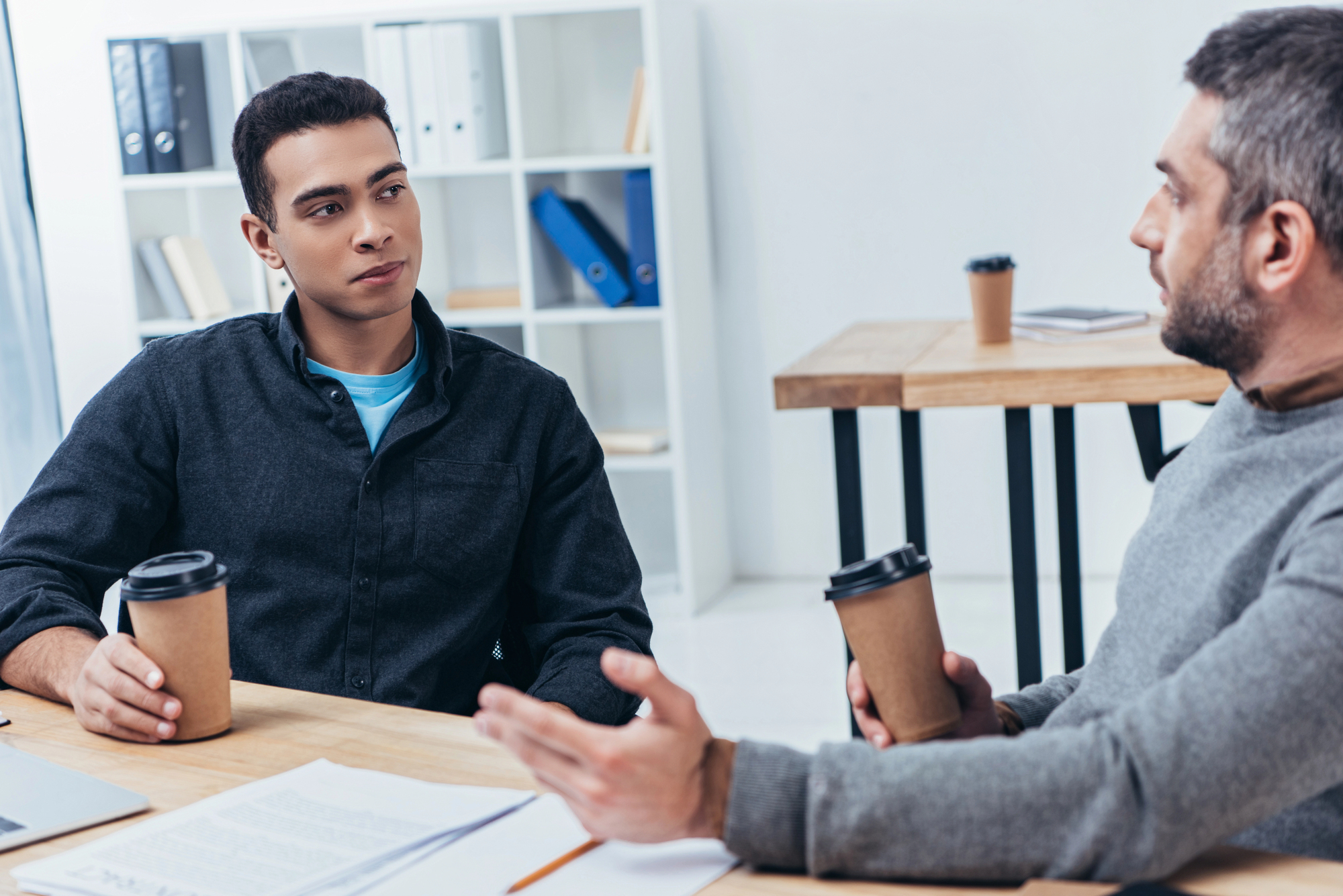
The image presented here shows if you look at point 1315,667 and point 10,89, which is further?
point 10,89

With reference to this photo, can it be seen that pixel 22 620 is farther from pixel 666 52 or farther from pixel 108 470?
pixel 666 52

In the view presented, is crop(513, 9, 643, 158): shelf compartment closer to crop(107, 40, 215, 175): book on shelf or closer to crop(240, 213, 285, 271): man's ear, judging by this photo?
crop(107, 40, 215, 175): book on shelf

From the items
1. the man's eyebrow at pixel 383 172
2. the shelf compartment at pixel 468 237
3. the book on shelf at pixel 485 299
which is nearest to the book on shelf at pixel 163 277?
the shelf compartment at pixel 468 237

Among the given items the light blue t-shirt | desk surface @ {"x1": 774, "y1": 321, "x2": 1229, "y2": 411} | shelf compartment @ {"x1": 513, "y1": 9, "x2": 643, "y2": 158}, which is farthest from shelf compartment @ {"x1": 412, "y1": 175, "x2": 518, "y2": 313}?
the light blue t-shirt

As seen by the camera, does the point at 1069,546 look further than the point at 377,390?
Yes

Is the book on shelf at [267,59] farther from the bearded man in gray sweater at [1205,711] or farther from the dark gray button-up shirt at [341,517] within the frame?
the bearded man in gray sweater at [1205,711]

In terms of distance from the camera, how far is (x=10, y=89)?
3.70 m

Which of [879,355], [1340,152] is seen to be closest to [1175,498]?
[1340,152]

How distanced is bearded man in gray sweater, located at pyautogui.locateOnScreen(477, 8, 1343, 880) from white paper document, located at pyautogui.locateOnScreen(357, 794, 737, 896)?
34 mm

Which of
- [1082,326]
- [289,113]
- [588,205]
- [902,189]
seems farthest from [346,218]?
[902,189]

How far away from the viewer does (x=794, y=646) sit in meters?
3.29

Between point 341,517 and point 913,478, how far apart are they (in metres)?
1.28

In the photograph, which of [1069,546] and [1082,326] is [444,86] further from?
[1069,546]

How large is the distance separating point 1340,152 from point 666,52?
106 inches
